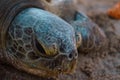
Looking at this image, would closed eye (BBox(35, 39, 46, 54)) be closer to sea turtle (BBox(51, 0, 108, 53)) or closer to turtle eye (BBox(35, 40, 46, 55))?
turtle eye (BBox(35, 40, 46, 55))

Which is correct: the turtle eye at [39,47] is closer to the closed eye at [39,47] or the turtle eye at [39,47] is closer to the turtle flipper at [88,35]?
the closed eye at [39,47]

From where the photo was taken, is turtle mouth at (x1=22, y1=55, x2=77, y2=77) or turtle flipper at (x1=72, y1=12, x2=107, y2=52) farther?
turtle flipper at (x1=72, y1=12, x2=107, y2=52)

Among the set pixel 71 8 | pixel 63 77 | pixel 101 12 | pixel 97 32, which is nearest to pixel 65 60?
pixel 63 77

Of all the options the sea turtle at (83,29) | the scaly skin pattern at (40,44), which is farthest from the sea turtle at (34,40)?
the sea turtle at (83,29)

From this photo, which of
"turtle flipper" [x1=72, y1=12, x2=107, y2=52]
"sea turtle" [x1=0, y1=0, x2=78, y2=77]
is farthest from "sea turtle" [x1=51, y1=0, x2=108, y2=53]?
"sea turtle" [x1=0, y1=0, x2=78, y2=77]

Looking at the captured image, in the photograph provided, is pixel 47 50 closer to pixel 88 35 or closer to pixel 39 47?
pixel 39 47
